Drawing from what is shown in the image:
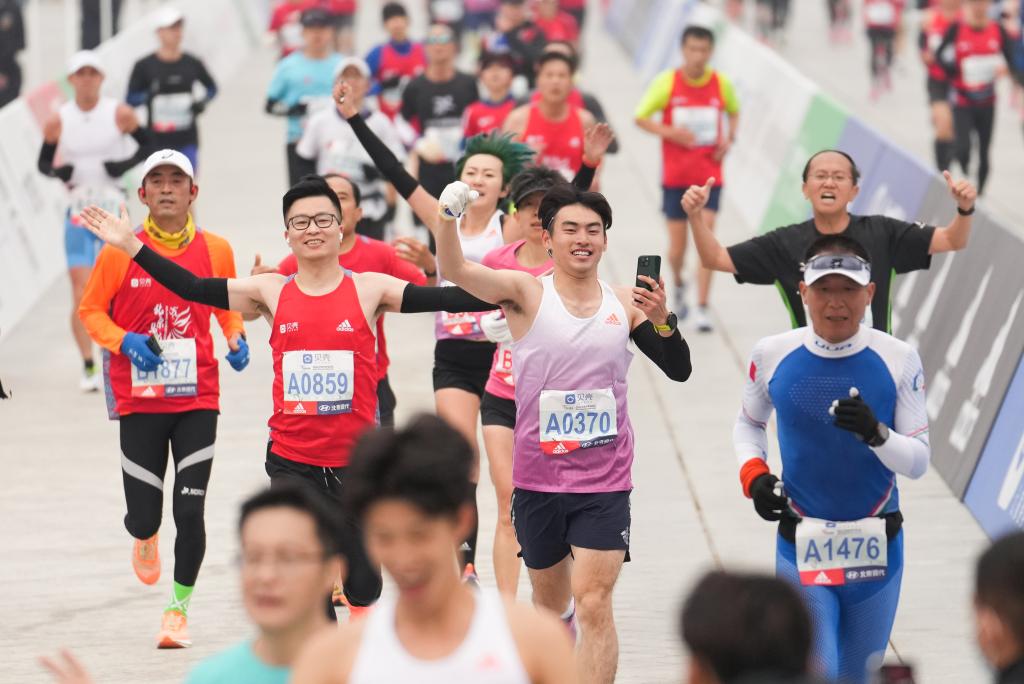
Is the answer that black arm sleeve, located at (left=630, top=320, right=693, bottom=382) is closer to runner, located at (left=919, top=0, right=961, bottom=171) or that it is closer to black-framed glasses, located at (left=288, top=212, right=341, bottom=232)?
black-framed glasses, located at (left=288, top=212, right=341, bottom=232)

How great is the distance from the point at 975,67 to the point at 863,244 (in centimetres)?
1023

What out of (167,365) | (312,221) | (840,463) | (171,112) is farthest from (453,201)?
(171,112)

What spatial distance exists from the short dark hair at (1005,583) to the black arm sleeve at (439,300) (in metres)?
3.66

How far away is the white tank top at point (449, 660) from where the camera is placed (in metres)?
4.04

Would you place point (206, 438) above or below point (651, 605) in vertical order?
above

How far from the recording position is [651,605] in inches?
365

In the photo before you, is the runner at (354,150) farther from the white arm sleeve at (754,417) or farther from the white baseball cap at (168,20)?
the white arm sleeve at (754,417)

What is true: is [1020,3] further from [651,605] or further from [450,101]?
[651,605]

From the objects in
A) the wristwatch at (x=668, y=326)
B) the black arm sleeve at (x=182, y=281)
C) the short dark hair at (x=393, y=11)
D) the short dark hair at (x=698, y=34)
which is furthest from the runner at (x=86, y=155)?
the wristwatch at (x=668, y=326)

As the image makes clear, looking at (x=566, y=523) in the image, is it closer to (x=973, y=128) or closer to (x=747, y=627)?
(x=747, y=627)

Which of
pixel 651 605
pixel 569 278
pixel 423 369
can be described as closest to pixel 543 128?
pixel 423 369

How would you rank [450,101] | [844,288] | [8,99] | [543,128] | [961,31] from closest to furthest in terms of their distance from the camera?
[844,288], [543,128], [450,101], [961,31], [8,99]

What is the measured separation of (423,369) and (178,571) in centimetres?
594

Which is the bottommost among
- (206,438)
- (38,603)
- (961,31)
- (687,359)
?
(38,603)
